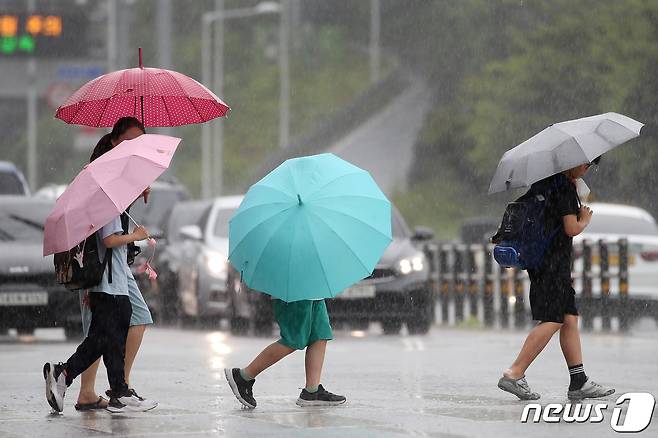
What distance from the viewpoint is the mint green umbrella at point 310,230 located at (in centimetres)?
1116

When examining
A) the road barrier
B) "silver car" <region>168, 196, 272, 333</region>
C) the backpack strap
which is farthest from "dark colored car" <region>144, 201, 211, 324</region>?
the backpack strap

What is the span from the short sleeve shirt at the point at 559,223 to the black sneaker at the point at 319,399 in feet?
4.67

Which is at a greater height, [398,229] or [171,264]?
[398,229]

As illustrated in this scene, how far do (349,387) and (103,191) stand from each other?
9.76 ft

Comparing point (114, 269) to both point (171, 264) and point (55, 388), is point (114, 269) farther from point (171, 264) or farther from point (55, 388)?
point (171, 264)

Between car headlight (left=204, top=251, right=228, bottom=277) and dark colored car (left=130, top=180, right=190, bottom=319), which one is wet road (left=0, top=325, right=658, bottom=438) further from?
dark colored car (left=130, top=180, right=190, bottom=319)

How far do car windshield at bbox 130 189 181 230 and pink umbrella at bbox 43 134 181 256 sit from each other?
1923 cm

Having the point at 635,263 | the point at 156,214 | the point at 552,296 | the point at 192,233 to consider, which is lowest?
the point at 552,296

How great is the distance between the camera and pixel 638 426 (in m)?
10.1

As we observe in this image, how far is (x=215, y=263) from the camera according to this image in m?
23.1

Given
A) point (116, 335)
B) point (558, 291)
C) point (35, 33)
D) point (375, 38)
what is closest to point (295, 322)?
point (116, 335)

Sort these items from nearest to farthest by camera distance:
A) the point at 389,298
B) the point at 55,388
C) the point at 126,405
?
the point at 55,388, the point at 126,405, the point at 389,298

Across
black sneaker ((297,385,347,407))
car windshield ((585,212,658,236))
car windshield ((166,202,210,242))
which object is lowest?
black sneaker ((297,385,347,407))

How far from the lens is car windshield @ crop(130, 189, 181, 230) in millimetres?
30703
